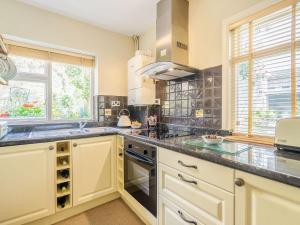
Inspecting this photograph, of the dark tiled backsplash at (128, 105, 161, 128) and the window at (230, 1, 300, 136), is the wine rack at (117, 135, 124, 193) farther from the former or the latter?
the window at (230, 1, 300, 136)

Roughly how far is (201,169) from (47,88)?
7.26 ft

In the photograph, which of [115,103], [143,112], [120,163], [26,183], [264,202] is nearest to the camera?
[264,202]

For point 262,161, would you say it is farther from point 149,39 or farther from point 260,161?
point 149,39

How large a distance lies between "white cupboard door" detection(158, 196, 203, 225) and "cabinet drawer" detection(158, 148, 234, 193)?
0.29m

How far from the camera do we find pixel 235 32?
152 centimetres

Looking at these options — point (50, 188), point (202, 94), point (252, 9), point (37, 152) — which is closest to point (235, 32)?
point (252, 9)

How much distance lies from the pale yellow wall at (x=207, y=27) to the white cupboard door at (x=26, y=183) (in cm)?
176

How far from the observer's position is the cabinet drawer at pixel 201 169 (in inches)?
35.0

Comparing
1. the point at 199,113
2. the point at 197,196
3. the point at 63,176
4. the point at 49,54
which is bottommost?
the point at 63,176

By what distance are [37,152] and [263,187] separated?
174cm

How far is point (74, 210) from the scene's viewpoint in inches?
71.6

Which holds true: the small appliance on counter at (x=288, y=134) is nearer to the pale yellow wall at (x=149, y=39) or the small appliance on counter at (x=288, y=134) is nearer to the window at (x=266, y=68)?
the window at (x=266, y=68)

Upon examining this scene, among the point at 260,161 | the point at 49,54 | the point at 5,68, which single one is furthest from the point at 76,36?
the point at 260,161

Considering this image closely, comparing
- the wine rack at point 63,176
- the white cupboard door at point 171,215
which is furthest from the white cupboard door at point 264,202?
the wine rack at point 63,176
